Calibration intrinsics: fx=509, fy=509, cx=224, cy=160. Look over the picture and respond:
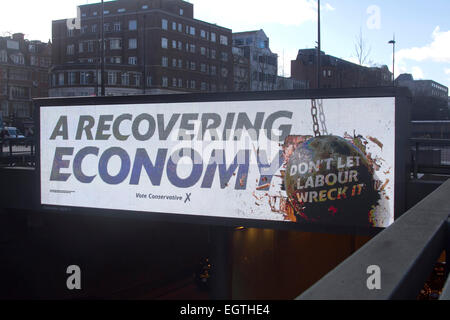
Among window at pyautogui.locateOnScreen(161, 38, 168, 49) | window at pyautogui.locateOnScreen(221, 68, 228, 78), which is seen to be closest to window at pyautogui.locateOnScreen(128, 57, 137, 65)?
window at pyautogui.locateOnScreen(161, 38, 168, 49)

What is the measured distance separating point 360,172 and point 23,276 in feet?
43.2

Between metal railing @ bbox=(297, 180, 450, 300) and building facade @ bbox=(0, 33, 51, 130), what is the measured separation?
92339 mm

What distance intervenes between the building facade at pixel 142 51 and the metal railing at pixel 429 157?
52.8m

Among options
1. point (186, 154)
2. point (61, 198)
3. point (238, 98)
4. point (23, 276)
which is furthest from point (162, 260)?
point (238, 98)

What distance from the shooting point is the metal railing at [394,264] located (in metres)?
1.87

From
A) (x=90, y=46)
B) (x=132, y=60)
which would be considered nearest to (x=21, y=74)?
(x=90, y=46)

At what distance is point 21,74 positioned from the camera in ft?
313

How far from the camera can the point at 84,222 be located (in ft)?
67.6

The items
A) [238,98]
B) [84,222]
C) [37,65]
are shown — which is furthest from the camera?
[37,65]

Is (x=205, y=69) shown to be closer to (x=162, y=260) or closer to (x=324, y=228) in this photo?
(x=162, y=260)

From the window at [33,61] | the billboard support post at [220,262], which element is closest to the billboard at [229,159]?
the billboard support post at [220,262]

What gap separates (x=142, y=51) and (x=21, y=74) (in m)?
30.5

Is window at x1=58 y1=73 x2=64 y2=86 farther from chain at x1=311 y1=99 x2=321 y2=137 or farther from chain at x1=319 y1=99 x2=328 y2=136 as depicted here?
chain at x1=319 y1=99 x2=328 y2=136

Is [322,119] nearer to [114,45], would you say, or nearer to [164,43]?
[164,43]
